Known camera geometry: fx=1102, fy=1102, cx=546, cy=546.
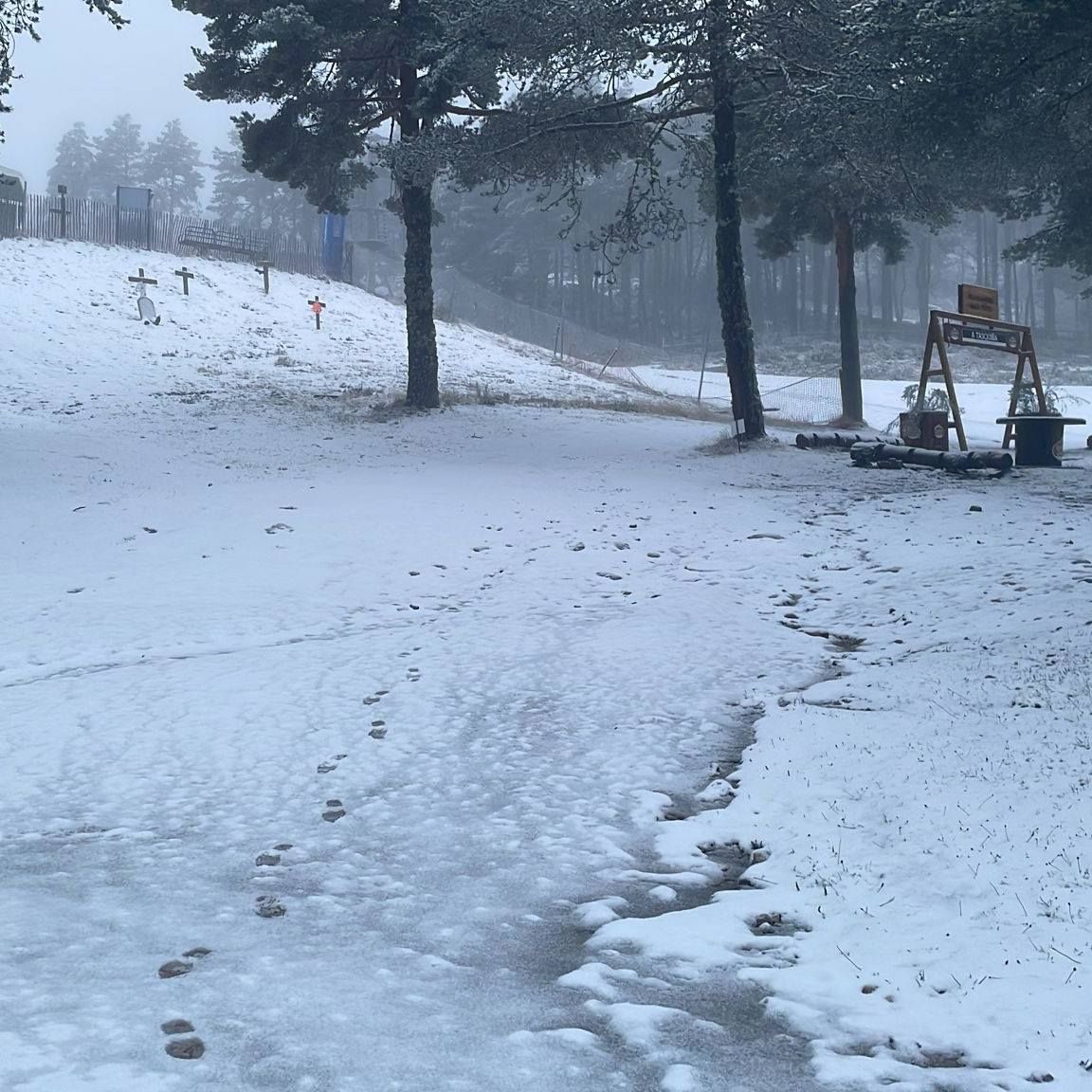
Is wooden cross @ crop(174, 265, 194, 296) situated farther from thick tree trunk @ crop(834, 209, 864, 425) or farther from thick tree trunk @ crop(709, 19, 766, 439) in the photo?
thick tree trunk @ crop(709, 19, 766, 439)

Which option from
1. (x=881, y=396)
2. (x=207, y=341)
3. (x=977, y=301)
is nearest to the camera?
(x=977, y=301)

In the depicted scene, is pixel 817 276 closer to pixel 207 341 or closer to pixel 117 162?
pixel 207 341

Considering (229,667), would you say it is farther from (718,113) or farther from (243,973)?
(718,113)

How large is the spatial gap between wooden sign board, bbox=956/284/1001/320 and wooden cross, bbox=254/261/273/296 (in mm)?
22803

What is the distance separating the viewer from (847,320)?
2578 centimetres

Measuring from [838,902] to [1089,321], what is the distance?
79941mm

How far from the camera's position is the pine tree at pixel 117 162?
323ft

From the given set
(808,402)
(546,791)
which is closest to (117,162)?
(808,402)

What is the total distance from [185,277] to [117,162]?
78819mm

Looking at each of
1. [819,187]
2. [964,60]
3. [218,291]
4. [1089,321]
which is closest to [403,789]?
[964,60]

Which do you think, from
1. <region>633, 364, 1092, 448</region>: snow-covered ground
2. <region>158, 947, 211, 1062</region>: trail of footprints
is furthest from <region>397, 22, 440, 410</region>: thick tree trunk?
<region>158, 947, 211, 1062</region>: trail of footprints

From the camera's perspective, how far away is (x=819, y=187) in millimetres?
23266

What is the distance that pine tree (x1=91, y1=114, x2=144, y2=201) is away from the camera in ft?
323

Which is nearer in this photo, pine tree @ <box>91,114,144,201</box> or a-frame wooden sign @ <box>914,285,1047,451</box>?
a-frame wooden sign @ <box>914,285,1047,451</box>
